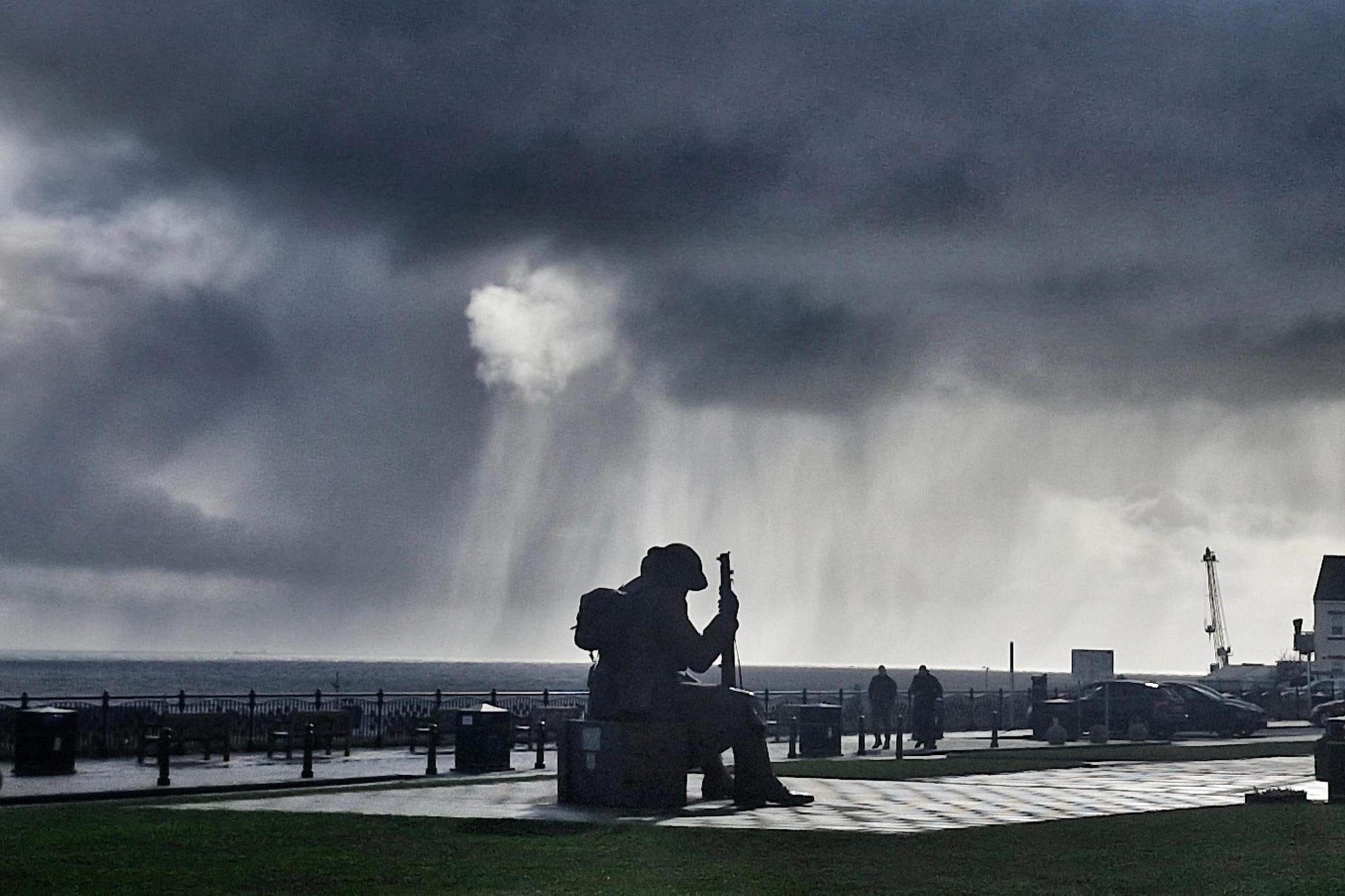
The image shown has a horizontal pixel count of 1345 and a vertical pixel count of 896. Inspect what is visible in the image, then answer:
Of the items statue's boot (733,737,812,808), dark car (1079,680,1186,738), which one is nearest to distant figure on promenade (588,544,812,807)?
statue's boot (733,737,812,808)

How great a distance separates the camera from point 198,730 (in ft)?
110

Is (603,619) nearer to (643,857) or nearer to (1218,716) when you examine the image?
(643,857)

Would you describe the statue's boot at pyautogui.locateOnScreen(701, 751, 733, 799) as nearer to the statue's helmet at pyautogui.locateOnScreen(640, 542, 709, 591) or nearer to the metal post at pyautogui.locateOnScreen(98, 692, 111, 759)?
the statue's helmet at pyautogui.locateOnScreen(640, 542, 709, 591)

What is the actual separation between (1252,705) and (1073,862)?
36672mm

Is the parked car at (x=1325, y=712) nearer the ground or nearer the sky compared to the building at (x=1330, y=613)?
nearer the ground

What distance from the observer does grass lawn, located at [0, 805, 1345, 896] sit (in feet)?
40.6

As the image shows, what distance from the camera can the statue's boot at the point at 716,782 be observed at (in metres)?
21.2

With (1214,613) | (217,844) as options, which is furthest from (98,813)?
(1214,613)

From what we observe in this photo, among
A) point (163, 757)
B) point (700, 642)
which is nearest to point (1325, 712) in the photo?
point (700, 642)

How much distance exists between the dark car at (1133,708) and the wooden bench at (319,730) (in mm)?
19701

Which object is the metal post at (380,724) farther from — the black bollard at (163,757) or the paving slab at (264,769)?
Answer: the black bollard at (163,757)

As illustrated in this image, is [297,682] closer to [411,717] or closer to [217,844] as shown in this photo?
[411,717]

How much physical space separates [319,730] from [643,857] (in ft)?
73.4

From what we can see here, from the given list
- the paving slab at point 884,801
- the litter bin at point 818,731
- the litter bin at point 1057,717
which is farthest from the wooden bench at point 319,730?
the litter bin at point 1057,717
